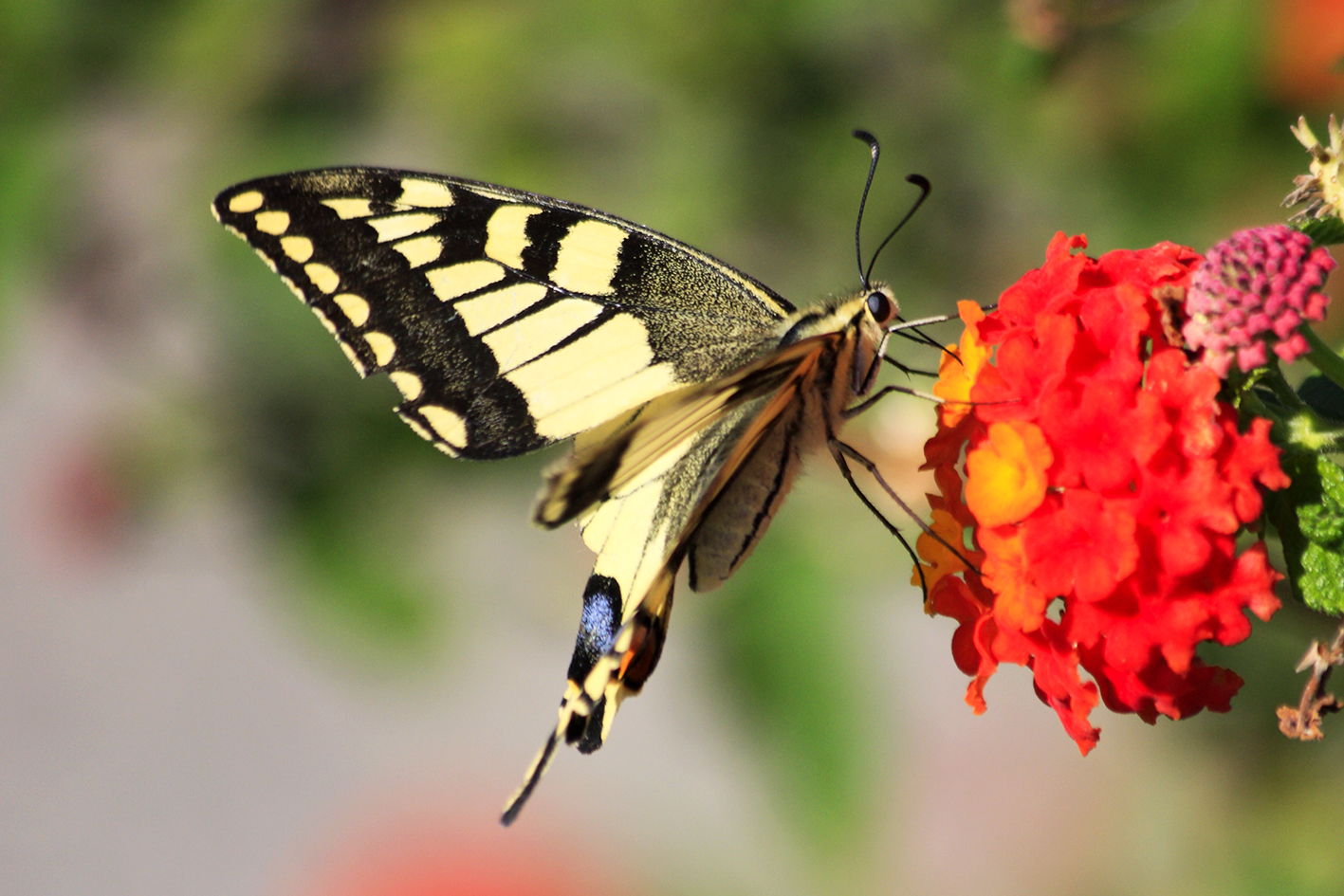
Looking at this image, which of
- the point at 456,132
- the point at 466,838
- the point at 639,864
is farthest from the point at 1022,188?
the point at 466,838

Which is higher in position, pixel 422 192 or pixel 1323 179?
pixel 1323 179

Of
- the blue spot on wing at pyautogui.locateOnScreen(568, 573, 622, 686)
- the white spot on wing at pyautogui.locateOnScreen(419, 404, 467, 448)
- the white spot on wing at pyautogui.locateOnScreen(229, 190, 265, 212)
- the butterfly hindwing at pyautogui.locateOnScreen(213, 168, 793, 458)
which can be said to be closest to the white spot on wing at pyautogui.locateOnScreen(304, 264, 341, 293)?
the butterfly hindwing at pyautogui.locateOnScreen(213, 168, 793, 458)

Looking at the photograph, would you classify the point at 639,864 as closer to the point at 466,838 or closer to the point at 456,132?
the point at 466,838

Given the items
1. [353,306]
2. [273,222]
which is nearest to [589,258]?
[353,306]

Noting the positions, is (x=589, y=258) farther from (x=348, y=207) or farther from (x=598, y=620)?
(x=598, y=620)

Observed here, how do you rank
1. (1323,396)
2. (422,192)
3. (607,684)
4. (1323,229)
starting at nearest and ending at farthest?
(1323,229)
(1323,396)
(607,684)
(422,192)

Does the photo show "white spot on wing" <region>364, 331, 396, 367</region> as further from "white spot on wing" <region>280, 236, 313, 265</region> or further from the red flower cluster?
the red flower cluster
